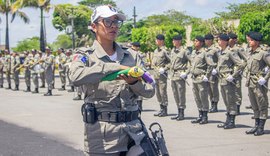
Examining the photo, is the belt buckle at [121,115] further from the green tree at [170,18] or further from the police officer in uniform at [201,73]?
the green tree at [170,18]

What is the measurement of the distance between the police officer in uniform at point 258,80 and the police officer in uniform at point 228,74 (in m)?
0.79

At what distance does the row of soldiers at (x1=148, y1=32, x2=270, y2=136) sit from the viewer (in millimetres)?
9492

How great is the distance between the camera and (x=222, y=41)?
10.9 metres

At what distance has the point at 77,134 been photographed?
382 inches

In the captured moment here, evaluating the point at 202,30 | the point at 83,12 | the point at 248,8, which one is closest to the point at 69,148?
the point at 202,30

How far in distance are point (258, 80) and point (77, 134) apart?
335 centimetres

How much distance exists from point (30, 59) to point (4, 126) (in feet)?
34.8

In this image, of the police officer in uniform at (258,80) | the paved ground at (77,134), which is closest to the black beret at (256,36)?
the police officer in uniform at (258,80)

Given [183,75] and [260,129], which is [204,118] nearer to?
[183,75]

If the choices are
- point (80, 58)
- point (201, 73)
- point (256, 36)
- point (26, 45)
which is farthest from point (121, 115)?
point (26, 45)

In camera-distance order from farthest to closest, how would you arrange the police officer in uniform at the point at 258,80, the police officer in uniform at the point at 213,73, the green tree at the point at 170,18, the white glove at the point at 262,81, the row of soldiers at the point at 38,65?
the green tree at the point at 170,18 < the row of soldiers at the point at 38,65 < the police officer in uniform at the point at 213,73 < the police officer in uniform at the point at 258,80 < the white glove at the point at 262,81

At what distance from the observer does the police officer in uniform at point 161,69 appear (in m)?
12.4

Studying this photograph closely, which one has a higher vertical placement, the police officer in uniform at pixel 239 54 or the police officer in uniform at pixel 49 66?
the police officer in uniform at pixel 239 54

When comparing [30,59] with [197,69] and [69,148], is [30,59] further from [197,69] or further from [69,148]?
[69,148]
